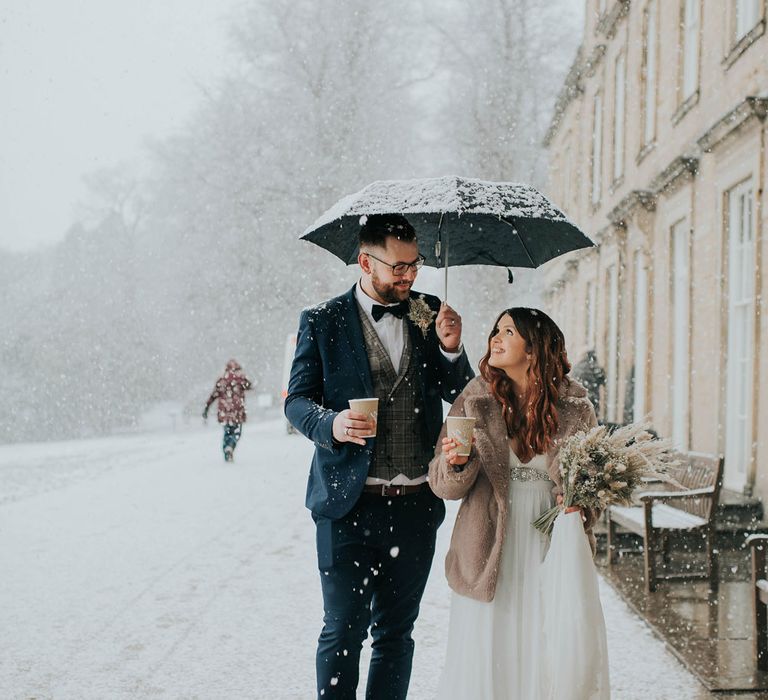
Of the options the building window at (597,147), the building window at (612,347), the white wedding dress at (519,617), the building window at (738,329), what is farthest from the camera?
the building window at (597,147)

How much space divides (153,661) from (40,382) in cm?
3411

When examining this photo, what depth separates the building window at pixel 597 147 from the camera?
20.0 m

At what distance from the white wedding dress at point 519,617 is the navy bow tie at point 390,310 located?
71 cm

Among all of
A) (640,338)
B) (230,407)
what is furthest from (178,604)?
(640,338)

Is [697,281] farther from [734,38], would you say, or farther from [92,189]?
[92,189]

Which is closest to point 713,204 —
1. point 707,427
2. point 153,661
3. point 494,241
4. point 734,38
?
point 734,38

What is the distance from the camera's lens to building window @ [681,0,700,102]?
12523 mm

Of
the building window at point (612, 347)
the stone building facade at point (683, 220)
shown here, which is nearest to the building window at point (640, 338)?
the stone building facade at point (683, 220)

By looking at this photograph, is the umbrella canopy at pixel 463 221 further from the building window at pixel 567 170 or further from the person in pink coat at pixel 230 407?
the building window at pixel 567 170

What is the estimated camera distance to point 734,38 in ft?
34.3

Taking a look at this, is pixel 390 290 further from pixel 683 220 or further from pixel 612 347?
pixel 612 347

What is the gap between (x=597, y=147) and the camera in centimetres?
2025

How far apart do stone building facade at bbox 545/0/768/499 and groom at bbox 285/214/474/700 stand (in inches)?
255

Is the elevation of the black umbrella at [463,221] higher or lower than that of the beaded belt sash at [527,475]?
higher
